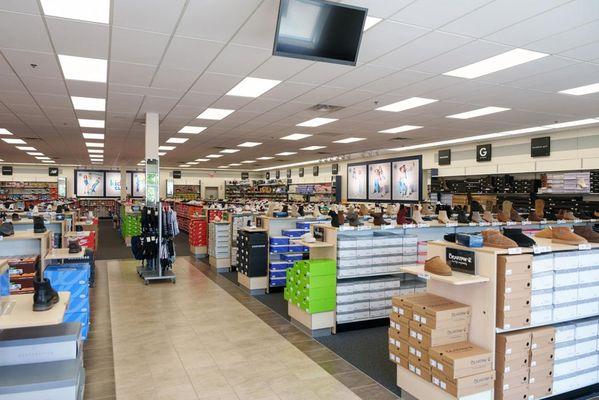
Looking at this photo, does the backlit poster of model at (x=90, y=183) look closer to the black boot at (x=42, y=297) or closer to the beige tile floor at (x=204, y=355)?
the beige tile floor at (x=204, y=355)

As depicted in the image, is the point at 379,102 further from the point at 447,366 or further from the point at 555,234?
the point at 447,366

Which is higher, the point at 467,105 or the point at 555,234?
the point at 467,105

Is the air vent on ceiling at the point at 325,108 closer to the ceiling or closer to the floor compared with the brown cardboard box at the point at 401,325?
closer to the ceiling

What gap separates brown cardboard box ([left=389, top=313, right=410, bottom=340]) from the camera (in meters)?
3.40

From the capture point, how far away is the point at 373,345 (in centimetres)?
471

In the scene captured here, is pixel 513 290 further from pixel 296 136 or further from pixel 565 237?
pixel 296 136

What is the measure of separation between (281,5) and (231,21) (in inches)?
39.8

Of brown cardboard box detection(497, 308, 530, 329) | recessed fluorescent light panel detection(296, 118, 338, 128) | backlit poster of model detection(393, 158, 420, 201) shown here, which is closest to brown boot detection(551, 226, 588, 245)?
brown cardboard box detection(497, 308, 530, 329)

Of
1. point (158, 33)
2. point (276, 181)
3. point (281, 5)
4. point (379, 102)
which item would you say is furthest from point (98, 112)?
point (276, 181)

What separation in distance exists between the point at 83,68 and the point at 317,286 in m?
3.98

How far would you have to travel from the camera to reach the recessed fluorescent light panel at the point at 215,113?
26.0 ft

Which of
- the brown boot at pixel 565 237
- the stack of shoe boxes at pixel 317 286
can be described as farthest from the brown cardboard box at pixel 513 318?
the stack of shoe boxes at pixel 317 286

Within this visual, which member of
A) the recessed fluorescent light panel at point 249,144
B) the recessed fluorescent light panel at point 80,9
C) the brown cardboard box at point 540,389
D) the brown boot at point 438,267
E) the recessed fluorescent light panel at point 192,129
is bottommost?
the brown cardboard box at point 540,389

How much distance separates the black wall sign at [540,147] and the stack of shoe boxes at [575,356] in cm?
759
